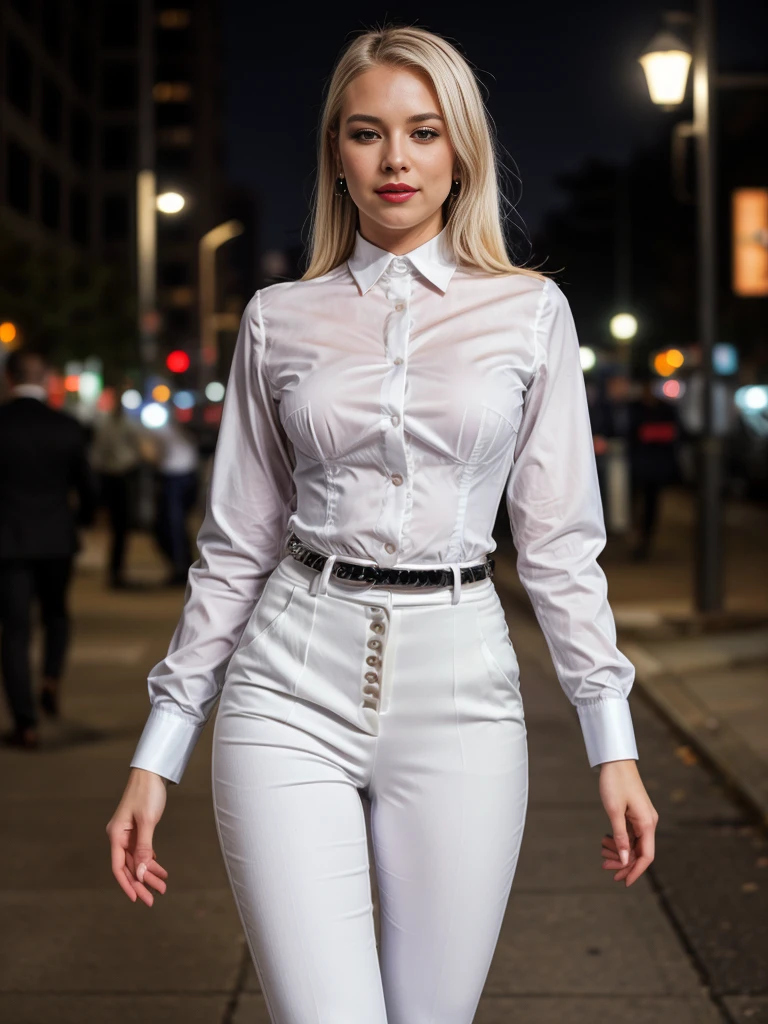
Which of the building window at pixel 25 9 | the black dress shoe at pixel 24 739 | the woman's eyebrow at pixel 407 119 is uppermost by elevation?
the building window at pixel 25 9

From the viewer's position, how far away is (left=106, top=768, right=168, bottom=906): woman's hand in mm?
2455

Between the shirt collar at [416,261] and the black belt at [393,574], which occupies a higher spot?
the shirt collar at [416,261]

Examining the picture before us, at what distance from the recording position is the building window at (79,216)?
72375mm

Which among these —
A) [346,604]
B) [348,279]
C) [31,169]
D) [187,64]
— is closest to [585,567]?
[346,604]

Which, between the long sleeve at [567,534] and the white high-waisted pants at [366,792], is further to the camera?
the long sleeve at [567,534]

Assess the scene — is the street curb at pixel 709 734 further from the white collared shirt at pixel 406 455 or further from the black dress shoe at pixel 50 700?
the white collared shirt at pixel 406 455

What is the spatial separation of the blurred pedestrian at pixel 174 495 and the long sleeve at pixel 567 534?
1371 cm

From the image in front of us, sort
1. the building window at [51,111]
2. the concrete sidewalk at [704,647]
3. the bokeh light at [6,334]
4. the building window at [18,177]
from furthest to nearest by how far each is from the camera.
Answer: the building window at [51,111], the building window at [18,177], the bokeh light at [6,334], the concrete sidewalk at [704,647]

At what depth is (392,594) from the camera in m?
2.43

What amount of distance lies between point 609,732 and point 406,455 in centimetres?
52

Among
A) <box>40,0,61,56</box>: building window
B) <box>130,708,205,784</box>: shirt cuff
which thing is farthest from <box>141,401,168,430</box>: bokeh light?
<box>40,0,61,56</box>: building window

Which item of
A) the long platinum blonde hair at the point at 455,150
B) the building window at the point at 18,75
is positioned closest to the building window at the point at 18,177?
the building window at the point at 18,75

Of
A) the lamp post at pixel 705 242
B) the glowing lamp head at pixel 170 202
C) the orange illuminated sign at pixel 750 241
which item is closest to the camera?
the lamp post at pixel 705 242

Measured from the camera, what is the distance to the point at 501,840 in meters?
2.46
